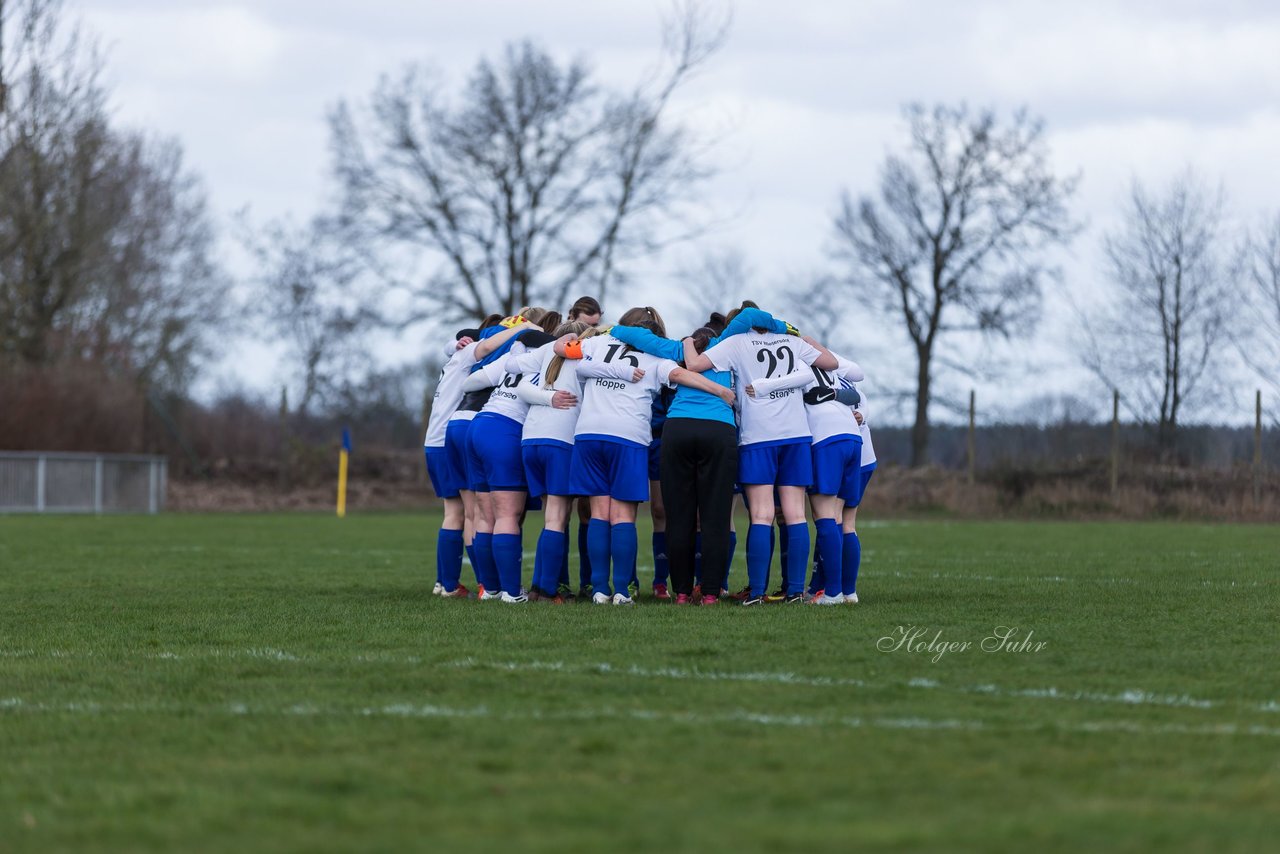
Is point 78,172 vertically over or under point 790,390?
over

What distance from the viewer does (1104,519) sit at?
27.4 meters

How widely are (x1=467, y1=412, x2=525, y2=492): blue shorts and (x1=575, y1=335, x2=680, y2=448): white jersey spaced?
527 millimetres

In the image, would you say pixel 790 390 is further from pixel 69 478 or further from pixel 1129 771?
pixel 69 478

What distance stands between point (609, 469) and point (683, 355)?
83 cm

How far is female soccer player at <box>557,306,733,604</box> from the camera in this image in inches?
378

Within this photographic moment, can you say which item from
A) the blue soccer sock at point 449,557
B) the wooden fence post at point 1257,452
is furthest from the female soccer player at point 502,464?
the wooden fence post at point 1257,452

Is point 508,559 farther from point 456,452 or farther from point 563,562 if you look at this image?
point 456,452

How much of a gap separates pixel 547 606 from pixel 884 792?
5.61 meters

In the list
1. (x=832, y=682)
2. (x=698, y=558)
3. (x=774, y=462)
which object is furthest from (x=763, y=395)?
(x=832, y=682)

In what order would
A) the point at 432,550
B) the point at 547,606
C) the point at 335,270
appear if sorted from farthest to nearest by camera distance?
1. the point at 335,270
2. the point at 432,550
3. the point at 547,606

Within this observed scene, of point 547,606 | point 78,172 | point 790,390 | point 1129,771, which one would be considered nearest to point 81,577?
point 547,606

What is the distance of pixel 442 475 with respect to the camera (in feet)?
34.9

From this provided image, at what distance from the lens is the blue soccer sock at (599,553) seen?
9.86 meters

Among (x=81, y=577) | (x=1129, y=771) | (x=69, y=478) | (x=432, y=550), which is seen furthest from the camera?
(x=69, y=478)
